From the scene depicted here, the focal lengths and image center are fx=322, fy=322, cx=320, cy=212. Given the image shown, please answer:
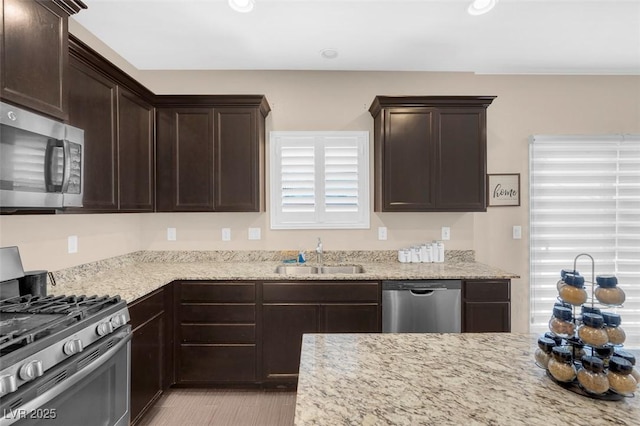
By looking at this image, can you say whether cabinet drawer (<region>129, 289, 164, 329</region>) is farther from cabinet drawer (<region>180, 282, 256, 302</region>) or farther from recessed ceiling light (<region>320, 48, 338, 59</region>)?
recessed ceiling light (<region>320, 48, 338, 59</region>)

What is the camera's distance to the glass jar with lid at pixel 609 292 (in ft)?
3.02

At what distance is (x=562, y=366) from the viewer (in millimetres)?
918

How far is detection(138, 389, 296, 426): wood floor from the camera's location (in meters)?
2.29

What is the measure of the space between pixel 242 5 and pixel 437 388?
2.46 meters

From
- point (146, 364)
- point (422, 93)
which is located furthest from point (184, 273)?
point (422, 93)

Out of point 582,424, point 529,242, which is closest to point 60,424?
point 582,424

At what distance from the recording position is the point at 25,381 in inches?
45.3

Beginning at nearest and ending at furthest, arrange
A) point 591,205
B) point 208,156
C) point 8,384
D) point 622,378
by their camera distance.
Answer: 1. point 622,378
2. point 8,384
3. point 208,156
4. point 591,205

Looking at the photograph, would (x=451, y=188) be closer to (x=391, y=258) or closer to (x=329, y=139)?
(x=391, y=258)

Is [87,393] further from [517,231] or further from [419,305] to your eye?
[517,231]

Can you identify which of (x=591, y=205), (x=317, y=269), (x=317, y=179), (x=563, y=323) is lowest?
(x=317, y=269)

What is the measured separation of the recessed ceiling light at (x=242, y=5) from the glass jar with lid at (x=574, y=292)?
237cm

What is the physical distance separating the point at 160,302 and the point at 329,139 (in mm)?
2123

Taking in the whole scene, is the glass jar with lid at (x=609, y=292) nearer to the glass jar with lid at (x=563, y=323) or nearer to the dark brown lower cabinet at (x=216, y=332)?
the glass jar with lid at (x=563, y=323)
